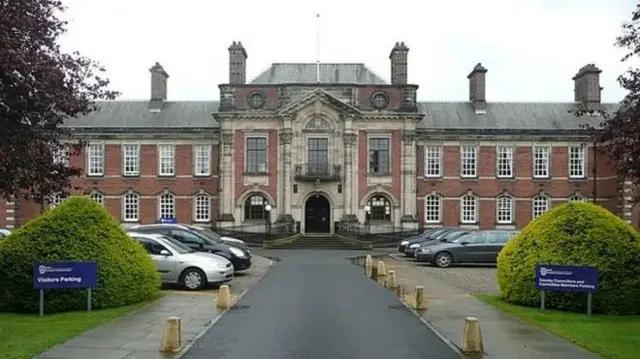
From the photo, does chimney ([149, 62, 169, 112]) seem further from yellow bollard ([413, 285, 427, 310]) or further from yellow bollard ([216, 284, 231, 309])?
yellow bollard ([413, 285, 427, 310])

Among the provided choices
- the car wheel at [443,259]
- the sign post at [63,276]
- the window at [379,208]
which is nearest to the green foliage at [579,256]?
the sign post at [63,276]

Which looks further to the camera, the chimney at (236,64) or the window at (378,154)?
the chimney at (236,64)

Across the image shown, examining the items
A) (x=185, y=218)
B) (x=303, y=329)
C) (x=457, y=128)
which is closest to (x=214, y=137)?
(x=185, y=218)

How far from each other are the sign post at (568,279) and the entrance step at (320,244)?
3175 cm

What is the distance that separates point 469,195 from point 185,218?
70.3 feet

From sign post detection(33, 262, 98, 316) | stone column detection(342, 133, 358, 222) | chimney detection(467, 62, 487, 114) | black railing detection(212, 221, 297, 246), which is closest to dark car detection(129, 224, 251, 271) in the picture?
sign post detection(33, 262, 98, 316)

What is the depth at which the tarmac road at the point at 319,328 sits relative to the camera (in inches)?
448

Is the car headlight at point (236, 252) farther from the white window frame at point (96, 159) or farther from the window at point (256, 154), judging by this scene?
the white window frame at point (96, 159)

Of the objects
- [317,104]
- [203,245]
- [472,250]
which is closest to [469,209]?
[317,104]

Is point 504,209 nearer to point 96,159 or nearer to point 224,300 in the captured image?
point 96,159

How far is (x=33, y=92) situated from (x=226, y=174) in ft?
137

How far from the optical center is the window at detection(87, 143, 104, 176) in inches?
2232

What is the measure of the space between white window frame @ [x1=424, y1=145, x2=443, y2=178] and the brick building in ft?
0.25

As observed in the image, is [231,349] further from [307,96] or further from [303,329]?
[307,96]
